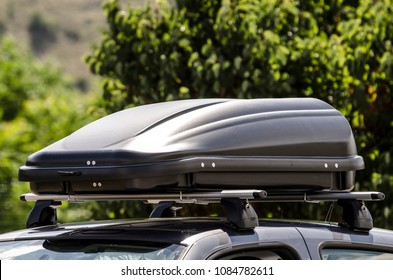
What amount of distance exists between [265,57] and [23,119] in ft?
73.5

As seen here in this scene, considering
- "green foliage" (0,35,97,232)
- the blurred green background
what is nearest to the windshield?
the blurred green background

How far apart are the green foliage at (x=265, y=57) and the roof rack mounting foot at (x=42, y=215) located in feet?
12.9

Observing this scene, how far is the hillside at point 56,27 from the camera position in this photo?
283 feet

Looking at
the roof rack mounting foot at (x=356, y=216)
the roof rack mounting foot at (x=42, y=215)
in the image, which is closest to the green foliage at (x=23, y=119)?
the roof rack mounting foot at (x=42, y=215)

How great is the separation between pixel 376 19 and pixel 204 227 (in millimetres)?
4784

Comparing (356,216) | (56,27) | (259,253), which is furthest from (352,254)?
(56,27)

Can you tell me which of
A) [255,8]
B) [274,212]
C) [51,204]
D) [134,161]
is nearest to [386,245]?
[134,161]

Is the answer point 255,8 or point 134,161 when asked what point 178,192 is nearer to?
point 134,161

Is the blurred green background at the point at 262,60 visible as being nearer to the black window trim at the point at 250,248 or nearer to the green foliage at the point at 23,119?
the green foliage at the point at 23,119

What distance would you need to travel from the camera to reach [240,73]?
8.77 meters

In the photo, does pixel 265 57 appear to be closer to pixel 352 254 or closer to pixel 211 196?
pixel 352 254

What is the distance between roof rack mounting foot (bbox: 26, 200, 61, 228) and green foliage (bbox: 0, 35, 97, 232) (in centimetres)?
540

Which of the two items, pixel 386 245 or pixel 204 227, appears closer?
pixel 204 227

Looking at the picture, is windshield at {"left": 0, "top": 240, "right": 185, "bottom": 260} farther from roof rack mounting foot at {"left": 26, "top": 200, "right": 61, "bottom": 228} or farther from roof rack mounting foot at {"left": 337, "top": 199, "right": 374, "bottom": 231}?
roof rack mounting foot at {"left": 337, "top": 199, "right": 374, "bottom": 231}
